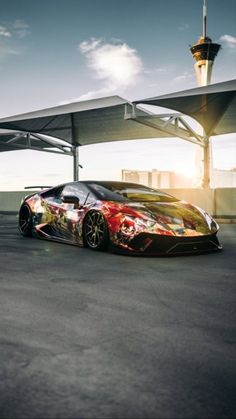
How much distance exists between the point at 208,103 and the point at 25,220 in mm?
9738

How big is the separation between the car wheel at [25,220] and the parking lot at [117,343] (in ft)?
11.1

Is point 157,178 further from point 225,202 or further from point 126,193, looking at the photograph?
point 126,193

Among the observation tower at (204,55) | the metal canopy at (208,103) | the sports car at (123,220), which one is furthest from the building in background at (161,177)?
the sports car at (123,220)

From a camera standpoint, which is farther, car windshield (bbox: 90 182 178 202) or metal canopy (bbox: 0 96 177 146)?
metal canopy (bbox: 0 96 177 146)

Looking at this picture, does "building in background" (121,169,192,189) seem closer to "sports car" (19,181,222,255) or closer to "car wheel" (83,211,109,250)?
"sports car" (19,181,222,255)

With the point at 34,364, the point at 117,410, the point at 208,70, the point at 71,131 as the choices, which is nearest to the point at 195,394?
the point at 117,410

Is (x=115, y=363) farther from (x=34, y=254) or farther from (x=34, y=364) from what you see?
(x=34, y=254)

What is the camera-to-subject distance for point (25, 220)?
8.76m

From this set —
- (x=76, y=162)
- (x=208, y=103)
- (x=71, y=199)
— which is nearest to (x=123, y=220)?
(x=71, y=199)

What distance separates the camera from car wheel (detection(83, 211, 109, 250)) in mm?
6434

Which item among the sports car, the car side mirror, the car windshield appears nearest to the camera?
the sports car

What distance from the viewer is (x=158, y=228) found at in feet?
19.2

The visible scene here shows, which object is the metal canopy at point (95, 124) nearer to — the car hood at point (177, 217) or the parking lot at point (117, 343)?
the car hood at point (177, 217)

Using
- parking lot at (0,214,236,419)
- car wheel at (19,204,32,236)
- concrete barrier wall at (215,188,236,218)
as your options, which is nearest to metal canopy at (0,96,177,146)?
concrete barrier wall at (215,188,236,218)
